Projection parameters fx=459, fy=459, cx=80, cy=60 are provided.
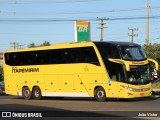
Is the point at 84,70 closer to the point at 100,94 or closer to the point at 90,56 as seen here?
the point at 90,56

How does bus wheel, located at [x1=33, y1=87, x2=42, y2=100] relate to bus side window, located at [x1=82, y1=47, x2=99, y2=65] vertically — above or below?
below

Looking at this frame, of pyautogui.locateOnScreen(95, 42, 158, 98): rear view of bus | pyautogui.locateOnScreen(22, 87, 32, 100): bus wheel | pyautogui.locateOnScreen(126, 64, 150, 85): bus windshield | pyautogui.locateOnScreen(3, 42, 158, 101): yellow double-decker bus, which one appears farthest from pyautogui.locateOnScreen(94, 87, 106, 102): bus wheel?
pyautogui.locateOnScreen(22, 87, 32, 100): bus wheel

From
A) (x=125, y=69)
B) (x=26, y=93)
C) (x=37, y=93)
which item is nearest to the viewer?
(x=125, y=69)

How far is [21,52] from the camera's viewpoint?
32.3m

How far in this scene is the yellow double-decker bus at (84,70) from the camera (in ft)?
89.9

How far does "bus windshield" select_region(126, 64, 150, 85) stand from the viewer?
89.8 ft

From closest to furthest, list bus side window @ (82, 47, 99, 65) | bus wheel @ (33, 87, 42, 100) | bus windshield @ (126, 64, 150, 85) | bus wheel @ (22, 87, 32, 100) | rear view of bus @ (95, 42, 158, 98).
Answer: rear view of bus @ (95, 42, 158, 98) → bus windshield @ (126, 64, 150, 85) → bus side window @ (82, 47, 99, 65) → bus wheel @ (33, 87, 42, 100) → bus wheel @ (22, 87, 32, 100)

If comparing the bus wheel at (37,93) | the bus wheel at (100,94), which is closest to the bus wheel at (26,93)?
the bus wheel at (37,93)

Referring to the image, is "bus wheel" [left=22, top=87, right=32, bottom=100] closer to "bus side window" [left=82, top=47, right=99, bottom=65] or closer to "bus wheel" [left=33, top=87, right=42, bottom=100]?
"bus wheel" [left=33, top=87, right=42, bottom=100]

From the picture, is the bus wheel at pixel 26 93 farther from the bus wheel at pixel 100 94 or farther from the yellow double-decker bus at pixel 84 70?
the bus wheel at pixel 100 94

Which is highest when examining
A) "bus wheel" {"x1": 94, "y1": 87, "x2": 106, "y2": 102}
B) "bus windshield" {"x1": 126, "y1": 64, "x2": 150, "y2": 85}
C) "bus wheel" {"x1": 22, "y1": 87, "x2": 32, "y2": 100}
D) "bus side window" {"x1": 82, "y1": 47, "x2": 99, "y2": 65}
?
"bus side window" {"x1": 82, "y1": 47, "x2": 99, "y2": 65}

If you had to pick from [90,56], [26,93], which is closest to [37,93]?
[26,93]

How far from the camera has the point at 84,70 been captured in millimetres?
28672

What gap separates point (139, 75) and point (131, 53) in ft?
4.65
